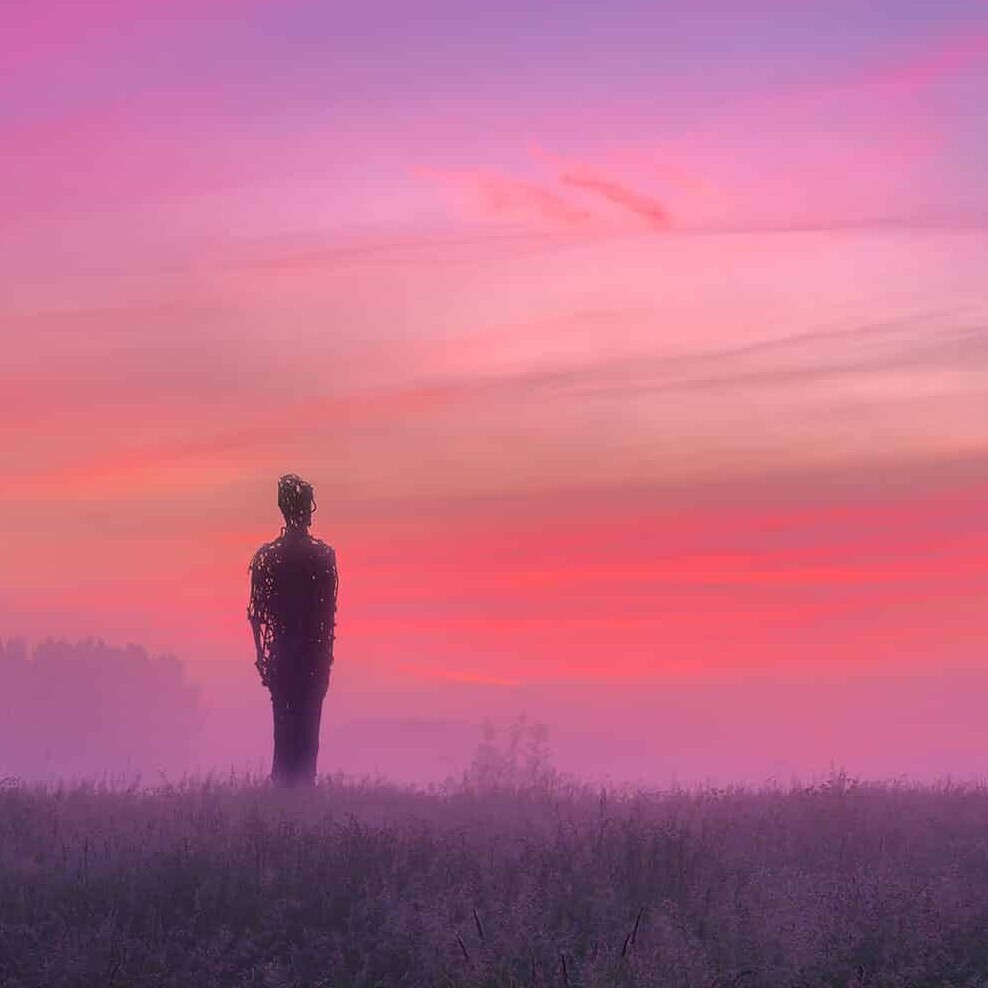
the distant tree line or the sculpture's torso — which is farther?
the distant tree line

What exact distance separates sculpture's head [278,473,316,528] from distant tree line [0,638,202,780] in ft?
289

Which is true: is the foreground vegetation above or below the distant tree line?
below

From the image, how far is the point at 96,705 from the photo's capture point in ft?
375

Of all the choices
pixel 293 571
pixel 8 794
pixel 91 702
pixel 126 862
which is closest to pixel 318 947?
pixel 126 862

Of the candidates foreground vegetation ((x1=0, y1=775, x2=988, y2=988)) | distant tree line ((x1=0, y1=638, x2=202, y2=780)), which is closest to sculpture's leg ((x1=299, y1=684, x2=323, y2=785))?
foreground vegetation ((x1=0, y1=775, x2=988, y2=988))

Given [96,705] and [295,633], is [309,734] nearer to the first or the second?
[295,633]

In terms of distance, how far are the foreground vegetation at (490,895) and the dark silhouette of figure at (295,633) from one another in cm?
382

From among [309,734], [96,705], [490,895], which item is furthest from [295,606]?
[96,705]

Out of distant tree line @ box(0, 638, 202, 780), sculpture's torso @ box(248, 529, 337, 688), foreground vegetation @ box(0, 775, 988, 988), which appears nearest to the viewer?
foreground vegetation @ box(0, 775, 988, 988)

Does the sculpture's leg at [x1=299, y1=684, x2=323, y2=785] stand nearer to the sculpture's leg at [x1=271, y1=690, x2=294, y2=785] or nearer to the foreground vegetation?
the sculpture's leg at [x1=271, y1=690, x2=294, y2=785]

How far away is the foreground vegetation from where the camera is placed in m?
11.4

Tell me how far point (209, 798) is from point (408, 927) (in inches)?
235

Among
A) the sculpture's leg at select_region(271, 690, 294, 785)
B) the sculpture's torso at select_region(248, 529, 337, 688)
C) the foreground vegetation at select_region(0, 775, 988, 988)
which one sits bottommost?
the foreground vegetation at select_region(0, 775, 988, 988)

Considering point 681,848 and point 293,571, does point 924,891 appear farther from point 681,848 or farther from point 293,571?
point 293,571
